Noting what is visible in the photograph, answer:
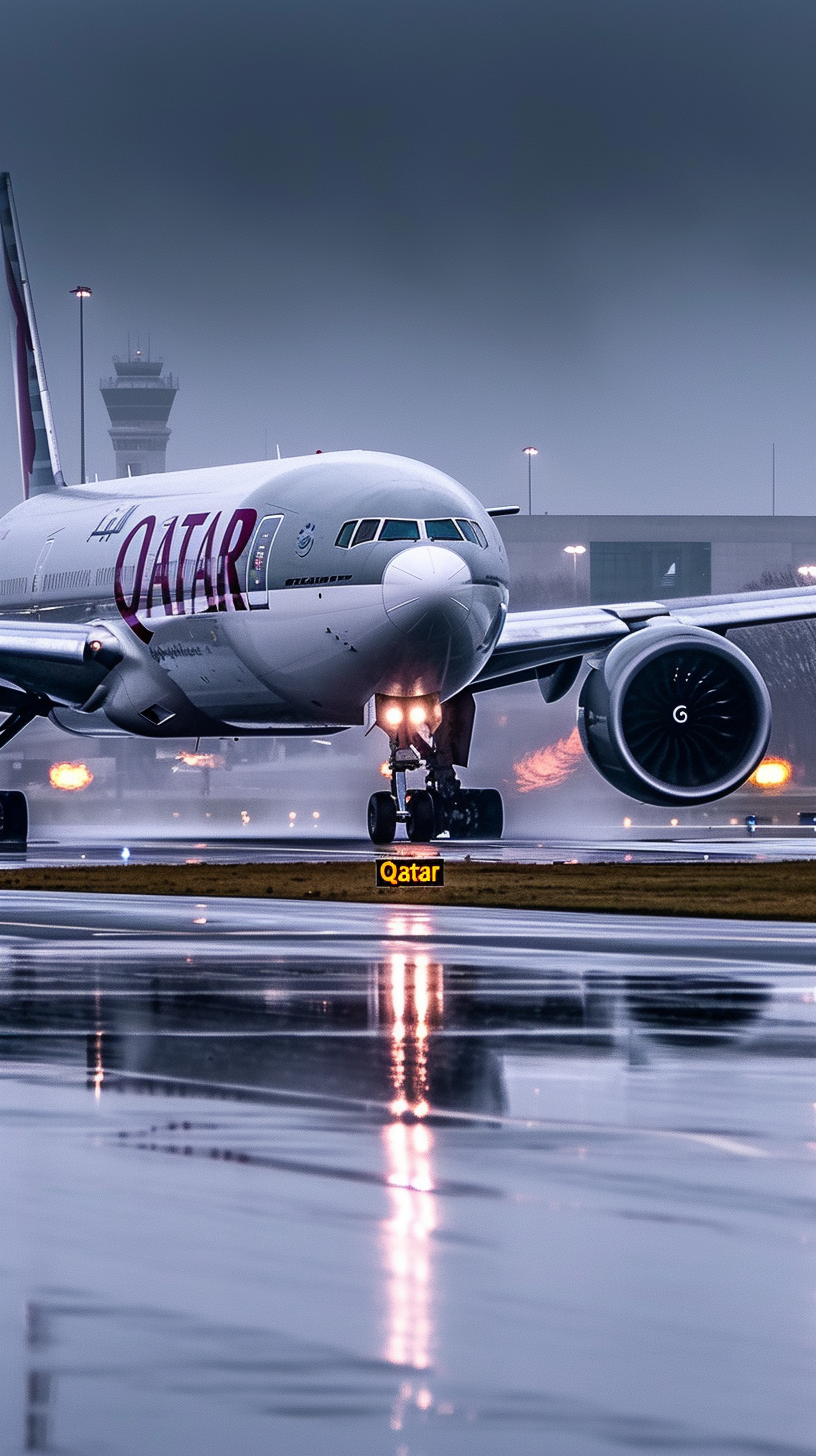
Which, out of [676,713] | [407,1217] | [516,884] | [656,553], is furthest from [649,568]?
[407,1217]

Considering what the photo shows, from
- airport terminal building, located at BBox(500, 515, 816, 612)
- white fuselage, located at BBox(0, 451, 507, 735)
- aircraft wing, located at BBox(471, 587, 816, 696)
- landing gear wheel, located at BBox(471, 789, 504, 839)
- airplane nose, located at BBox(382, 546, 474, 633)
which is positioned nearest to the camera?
airplane nose, located at BBox(382, 546, 474, 633)

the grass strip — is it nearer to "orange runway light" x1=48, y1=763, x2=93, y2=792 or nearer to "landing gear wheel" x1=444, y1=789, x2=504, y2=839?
"landing gear wheel" x1=444, y1=789, x2=504, y2=839

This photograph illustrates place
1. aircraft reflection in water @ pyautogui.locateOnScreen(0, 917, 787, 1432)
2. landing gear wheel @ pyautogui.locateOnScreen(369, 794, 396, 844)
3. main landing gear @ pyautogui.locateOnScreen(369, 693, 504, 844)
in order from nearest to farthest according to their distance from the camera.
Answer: aircraft reflection in water @ pyautogui.locateOnScreen(0, 917, 787, 1432), main landing gear @ pyautogui.locateOnScreen(369, 693, 504, 844), landing gear wheel @ pyautogui.locateOnScreen(369, 794, 396, 844)

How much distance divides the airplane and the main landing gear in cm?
4

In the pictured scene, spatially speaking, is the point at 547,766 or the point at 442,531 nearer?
the point at 442,531

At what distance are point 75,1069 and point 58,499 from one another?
32.0 m

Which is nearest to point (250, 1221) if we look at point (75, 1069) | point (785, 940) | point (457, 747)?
point (75, 1069)

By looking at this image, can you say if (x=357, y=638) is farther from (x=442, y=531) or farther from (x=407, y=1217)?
(x=407, y=1217)

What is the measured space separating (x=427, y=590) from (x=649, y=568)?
267 feet

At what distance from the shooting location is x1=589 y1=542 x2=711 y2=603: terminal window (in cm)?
10975

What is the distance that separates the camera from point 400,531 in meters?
30.8

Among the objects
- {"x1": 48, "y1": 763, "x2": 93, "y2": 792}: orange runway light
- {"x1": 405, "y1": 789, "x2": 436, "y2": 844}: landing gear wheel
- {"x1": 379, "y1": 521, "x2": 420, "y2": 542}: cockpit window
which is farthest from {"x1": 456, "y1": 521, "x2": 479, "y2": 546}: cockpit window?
{"x1": 48, "y1": 763, "x2": 93, "y2": 792}: orange runway light

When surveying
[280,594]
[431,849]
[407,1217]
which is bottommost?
[407,1217]

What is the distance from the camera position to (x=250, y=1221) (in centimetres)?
638
